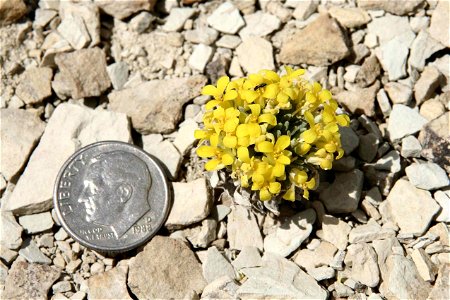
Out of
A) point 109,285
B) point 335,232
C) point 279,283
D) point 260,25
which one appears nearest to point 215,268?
point 279,283

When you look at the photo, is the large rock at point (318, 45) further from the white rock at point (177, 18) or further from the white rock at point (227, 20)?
the white rock at point (177, 18)

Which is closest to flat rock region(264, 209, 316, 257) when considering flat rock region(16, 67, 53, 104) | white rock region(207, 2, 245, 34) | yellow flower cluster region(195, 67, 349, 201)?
yellow flower cluster region(195, 67, 349, 201)

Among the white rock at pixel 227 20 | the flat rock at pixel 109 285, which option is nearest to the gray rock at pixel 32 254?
the flat rock at pixel 109 285

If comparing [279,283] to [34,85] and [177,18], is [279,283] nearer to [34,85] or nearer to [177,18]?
[177,18]

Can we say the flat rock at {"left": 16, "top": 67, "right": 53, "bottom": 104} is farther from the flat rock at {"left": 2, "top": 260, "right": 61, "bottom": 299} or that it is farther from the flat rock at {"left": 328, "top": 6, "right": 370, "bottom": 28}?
the flat rock at {"left": 328, "top": 6, "right": 370, "bottom": 28}

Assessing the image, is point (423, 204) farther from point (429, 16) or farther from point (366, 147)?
point (429, 16)

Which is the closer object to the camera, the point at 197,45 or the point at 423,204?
the point at 423,204

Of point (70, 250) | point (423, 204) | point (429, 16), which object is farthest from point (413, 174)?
point (70, 250)
